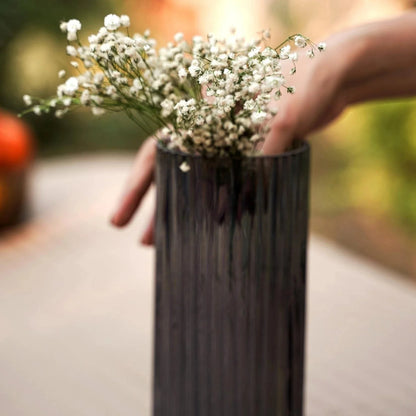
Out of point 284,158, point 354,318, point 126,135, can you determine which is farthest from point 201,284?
point 126,135

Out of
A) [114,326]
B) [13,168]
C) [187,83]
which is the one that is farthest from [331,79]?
[13,168]

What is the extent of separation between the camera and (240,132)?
0.74 metres

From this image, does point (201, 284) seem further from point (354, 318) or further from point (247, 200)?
point (354, 318)

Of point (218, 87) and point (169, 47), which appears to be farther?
point (169, 47)

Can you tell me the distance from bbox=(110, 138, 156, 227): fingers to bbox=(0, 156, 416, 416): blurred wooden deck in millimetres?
324

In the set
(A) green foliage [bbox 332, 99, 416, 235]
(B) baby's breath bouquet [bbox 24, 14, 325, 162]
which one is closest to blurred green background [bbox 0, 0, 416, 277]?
(A) green foliage [bbox 332, 99, 416, 235]

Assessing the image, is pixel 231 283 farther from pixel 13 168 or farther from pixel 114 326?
pixel 13 168

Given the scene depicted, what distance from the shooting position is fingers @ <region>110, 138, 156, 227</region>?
98 centimetres

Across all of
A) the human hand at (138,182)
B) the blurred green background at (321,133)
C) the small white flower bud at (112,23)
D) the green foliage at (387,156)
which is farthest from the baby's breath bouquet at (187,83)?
the green foliage at (387,156)

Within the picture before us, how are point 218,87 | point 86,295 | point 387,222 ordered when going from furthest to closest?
1. point 387,222
2. point 86,295
3. point 218,87

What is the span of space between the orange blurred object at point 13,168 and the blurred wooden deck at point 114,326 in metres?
0.06

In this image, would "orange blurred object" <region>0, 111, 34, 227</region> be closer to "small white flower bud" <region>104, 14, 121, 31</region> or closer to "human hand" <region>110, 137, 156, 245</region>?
"human hand" <region>110, 137, 156, 245</region>

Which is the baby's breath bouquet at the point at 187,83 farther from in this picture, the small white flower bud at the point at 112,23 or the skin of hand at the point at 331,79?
the skin of hand at the point at 331,79

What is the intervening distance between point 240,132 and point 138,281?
3.04ft
